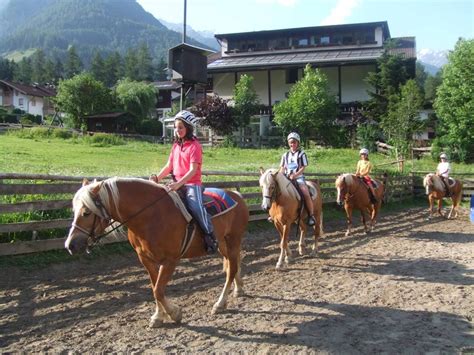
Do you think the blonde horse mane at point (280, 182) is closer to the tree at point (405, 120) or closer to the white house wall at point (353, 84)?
the tree at point (405, 120)

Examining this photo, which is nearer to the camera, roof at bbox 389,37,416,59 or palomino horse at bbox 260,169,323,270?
palomino horse at bbox 260,169,323,270

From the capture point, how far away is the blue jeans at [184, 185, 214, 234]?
5488mm

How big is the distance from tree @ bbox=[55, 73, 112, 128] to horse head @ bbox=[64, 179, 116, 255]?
1851 inches

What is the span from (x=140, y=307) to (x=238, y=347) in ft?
5.71

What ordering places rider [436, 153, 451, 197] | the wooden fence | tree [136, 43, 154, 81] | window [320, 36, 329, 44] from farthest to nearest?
tree [136, 43, 154, 81] → window [320, 36, 329, 44] → rider [436, 153, 451, 197] → the wooden fence

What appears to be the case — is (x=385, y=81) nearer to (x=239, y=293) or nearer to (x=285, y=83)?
(x=285, y=83)

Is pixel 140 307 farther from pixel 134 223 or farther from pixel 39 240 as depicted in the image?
pixel 39 240

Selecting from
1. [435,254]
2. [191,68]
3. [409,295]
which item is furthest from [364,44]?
[409,295]

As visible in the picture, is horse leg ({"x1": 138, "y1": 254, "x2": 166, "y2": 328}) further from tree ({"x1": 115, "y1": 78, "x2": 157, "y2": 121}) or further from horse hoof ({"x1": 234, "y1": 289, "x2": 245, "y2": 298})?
tree ({"x1": 115, "y1": 78, "x2": 157, "y2": 121})

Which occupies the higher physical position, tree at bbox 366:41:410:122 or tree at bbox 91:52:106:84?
tree at bbox 91:52:106:84

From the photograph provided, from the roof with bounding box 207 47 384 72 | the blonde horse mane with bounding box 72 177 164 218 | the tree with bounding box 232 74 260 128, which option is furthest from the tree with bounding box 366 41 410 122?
the blonde horse mane with bounding box 72 177 164 218

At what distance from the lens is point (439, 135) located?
33.8 m

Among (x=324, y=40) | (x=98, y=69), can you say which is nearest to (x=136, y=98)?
(x=324, y=40)

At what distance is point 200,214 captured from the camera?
18.0 ft
